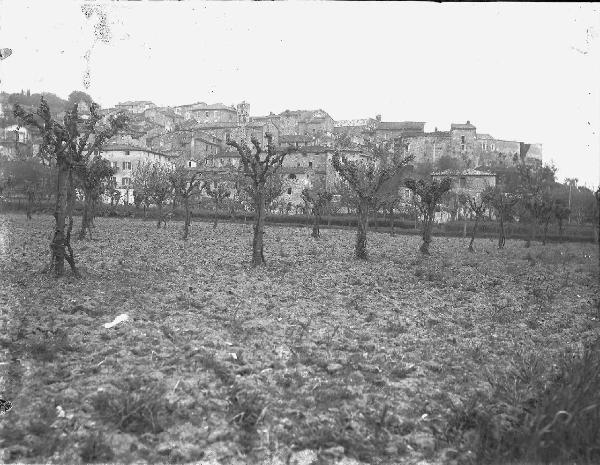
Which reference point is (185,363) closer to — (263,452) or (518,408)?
(263,452)

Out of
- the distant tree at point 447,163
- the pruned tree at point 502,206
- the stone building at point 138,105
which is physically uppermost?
the stone building at point 138,105

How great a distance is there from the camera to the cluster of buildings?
8288 cm

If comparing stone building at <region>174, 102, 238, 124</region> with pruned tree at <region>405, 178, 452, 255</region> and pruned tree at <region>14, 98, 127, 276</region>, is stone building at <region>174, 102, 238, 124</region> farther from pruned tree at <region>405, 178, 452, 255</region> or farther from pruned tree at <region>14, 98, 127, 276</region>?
pruned tree at <region>14, 98, 127, 276</region>

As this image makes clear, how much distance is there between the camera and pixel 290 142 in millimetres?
88625

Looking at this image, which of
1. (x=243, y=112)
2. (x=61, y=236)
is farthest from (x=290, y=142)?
(x=61, y=236)

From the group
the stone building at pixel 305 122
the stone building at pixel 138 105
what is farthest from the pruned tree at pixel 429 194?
the stone building at pixel 138 105

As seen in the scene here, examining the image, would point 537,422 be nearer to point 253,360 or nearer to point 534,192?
point 253,360

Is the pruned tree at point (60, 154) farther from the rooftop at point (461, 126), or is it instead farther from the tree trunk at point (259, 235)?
the rooftop at point (461, 126)

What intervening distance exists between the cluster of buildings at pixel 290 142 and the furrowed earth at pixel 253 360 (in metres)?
62.8

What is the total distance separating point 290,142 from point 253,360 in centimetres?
8325

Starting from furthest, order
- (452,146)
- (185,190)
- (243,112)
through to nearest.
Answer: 1. (243,112)
2. (452,146)
3. (185,190)

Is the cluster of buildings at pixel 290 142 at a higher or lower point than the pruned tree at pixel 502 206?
higher

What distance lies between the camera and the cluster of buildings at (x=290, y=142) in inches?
3263

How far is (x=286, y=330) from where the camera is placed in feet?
29.5
